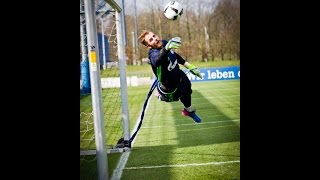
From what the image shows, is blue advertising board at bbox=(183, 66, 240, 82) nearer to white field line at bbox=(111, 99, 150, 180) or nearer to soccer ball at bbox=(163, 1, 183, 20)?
soccer ball at bbox=(163, 1, 183, 20)

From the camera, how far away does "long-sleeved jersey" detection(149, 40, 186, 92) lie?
2.05 metres

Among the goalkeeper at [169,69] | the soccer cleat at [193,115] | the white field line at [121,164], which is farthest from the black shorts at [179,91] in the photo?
the white field line at [121,164]

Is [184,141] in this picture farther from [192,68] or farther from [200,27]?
[200,27]

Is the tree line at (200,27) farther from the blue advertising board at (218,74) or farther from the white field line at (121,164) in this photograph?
the white field line at (121,164)

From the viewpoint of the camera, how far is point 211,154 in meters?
2.16

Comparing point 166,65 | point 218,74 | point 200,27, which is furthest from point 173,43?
point 218,74

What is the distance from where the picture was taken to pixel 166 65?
6.84ft

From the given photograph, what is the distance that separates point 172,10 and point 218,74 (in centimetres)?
64

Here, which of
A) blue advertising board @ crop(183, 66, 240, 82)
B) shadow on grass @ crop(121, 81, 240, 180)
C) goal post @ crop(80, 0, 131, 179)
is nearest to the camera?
goal post @ crop(80, 0, 131, 179)

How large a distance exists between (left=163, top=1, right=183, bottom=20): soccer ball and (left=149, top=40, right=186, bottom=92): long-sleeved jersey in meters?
0.17

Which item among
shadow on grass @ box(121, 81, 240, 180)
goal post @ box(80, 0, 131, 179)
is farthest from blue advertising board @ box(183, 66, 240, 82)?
goal post @ box(80, 0, 131, 179)

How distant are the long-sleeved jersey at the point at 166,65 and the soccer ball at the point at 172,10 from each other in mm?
172
